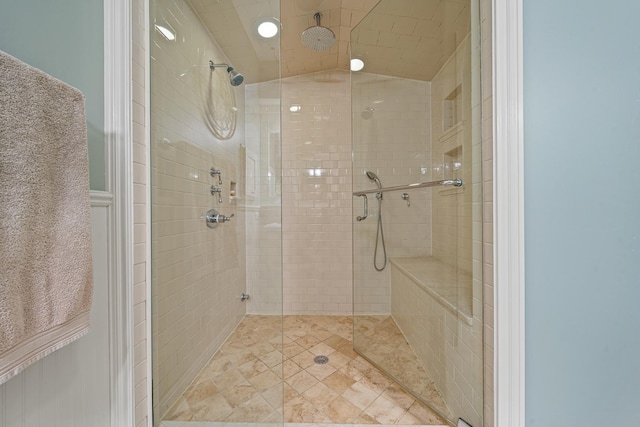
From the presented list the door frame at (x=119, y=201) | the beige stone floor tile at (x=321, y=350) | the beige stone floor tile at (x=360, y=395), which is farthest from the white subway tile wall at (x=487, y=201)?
the door frame at (x=119, y=201)

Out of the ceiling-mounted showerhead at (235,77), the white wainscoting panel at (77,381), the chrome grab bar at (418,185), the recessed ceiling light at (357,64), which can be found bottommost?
the white wainscoting panel at (77,381)

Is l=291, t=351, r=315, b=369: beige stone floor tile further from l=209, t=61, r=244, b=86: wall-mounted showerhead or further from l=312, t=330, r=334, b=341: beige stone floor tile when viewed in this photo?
l=209, t=61, r=244, b=86: wall-mounted showerhead

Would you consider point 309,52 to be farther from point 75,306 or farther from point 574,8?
point 75,306

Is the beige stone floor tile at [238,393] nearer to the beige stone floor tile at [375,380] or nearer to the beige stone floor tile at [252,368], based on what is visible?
the beige stone floor tile at [252,368]

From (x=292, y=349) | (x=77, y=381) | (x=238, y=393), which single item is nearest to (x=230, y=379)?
(x=238, y=393)

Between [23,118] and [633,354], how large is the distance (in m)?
1.81

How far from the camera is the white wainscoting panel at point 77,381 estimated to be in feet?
1.98

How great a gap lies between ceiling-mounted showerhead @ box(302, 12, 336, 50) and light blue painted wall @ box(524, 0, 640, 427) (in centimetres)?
149

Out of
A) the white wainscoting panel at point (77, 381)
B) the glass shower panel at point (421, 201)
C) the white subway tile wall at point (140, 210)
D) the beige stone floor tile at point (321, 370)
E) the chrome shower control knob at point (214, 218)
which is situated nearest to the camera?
the white wainscoting panel at point (77, 381)

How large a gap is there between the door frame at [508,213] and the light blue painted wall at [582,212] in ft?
0.12

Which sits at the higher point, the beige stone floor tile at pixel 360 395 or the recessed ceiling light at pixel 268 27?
the recessed ceiling light at pixel 268 27

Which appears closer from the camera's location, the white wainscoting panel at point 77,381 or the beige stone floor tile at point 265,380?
the white wainscoting panel at point 77,381

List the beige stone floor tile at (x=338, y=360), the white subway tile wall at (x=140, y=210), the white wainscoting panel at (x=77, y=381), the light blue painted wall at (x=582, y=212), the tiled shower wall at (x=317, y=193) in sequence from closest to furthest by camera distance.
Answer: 1. the white wainscoting panel at (x=77, y=381)
2. the light blue painted wall at (x=582, y=212)
3. the white subway tile wall at (x=140, y=210)
4. the beige stone floor tile at (x=338, y=360)
5. the tiled shower wall at (x=317, y=193)

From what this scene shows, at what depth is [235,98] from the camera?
1.41 meters
